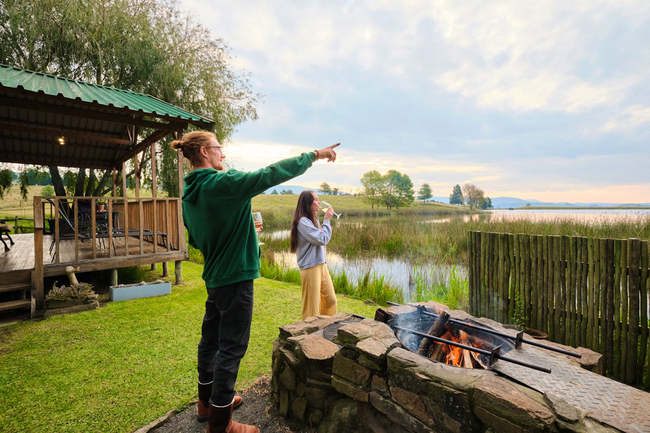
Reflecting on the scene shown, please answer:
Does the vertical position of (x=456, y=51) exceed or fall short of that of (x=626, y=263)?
it exceeds it

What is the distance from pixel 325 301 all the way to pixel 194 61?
12.0 metres

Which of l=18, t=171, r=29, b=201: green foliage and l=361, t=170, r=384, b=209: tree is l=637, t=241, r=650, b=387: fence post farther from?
l=361, t=170, r=384, b=209: tree

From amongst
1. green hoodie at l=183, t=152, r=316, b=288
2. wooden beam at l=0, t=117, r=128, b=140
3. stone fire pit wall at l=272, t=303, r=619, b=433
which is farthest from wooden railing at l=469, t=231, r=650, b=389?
wooden beam at l=0, t=117, r=128, b=140

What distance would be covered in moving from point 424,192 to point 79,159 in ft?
101

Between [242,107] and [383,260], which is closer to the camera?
[383,260]

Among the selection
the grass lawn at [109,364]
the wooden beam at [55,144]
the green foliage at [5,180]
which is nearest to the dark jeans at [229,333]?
the grass lawn at [109,364]

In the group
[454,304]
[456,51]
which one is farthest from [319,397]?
[456,51]

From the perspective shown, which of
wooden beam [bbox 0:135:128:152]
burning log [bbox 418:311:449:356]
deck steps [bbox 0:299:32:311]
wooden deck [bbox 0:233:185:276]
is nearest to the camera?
burning log [bbox 418:311:449:356]

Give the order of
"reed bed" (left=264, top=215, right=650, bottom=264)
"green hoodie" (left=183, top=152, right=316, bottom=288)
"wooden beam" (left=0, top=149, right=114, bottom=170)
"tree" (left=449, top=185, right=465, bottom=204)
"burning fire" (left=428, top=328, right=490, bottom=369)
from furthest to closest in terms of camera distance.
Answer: "tree" (left=449, top=185, right=465, bottom=204), "reed bed" (left=264, top=215, right=650, bottom=264), "wooden beam" (left=0, top=149, right=114, bottom=170), "burning fire" (left=428, top=328, right=490, bottom=369), "green hoodie" (left=183, top=152, right=316, bottom=288)

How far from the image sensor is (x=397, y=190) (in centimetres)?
3309

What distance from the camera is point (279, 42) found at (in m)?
7.52

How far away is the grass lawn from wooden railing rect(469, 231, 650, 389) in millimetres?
2238

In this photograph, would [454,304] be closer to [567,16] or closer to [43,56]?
[567,16]

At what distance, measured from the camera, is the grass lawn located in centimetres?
234
